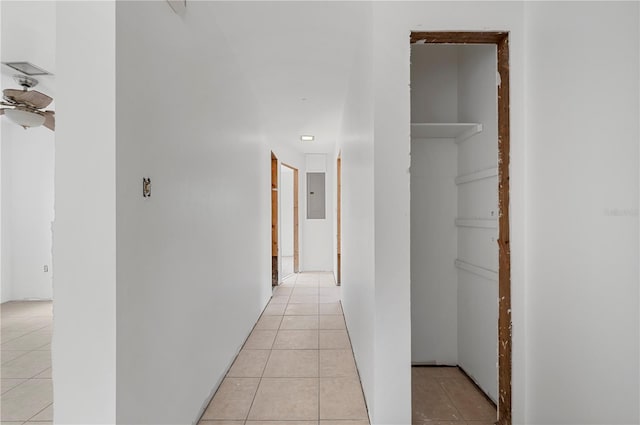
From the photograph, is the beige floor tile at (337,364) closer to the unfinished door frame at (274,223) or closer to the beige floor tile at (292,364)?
the beige floor tile at (292,364)

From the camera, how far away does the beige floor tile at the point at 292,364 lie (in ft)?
7.95

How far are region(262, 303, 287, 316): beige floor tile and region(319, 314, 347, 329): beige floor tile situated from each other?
57cm

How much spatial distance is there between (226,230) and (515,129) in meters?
2.04

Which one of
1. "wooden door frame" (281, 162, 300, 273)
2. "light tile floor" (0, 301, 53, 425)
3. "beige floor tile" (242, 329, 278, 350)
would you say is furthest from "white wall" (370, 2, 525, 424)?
"wooden door frame" (281, 162, 300, 273)

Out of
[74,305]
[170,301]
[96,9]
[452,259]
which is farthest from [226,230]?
[452,259]

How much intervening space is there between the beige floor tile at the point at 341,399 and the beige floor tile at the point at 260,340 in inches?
32.1

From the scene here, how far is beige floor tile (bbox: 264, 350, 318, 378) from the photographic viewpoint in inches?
95.3

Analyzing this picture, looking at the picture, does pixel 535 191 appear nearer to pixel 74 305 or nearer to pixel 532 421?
pixel 532 421

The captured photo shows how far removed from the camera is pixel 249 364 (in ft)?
8.51

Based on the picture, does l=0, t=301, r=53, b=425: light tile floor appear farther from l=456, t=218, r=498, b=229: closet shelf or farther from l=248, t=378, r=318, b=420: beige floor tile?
l=456, t=218, r=498, b=229: closet shelf

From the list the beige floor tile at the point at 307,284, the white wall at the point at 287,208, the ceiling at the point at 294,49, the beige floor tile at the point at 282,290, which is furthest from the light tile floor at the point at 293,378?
the white wall at the point at 287,208

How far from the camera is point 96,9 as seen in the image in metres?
1.09

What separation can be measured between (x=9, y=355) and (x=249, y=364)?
2248mm

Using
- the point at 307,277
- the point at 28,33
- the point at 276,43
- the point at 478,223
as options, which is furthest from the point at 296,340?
the point at 28,33
